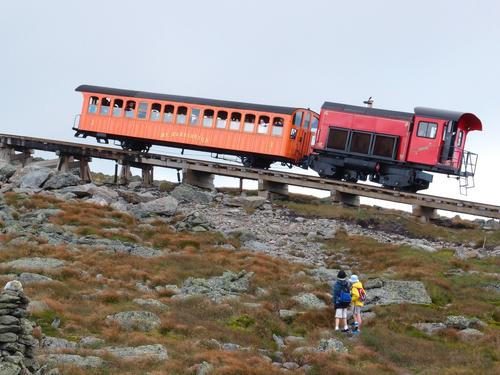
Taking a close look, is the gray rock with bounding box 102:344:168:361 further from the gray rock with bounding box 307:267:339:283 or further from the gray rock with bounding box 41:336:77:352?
the gray rock with bounding box 307:267:339:283

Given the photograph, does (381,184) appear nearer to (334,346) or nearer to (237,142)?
(237,142)

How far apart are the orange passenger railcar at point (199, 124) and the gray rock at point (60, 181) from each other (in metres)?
4.94

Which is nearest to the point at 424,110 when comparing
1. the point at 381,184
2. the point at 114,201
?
the point at 381,184

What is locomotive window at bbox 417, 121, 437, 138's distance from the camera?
3672 centimetres

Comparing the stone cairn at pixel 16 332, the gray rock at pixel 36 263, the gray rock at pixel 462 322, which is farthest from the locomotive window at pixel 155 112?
the stone cairn at pixel 16 332

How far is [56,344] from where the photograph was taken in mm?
15266

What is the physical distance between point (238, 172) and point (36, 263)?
733 inches

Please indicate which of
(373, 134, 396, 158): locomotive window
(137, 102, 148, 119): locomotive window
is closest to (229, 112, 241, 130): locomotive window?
(137, 102, 148, 119): locomotive window

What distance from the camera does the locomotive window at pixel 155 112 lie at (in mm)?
42781

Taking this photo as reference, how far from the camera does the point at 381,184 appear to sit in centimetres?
3912

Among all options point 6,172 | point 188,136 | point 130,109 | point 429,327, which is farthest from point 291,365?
point 6,172

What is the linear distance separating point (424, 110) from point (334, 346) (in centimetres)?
2271

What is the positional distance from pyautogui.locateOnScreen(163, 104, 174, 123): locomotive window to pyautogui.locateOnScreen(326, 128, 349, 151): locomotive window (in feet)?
A: 31.9

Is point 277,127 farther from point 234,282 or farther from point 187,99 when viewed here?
point 234,282
